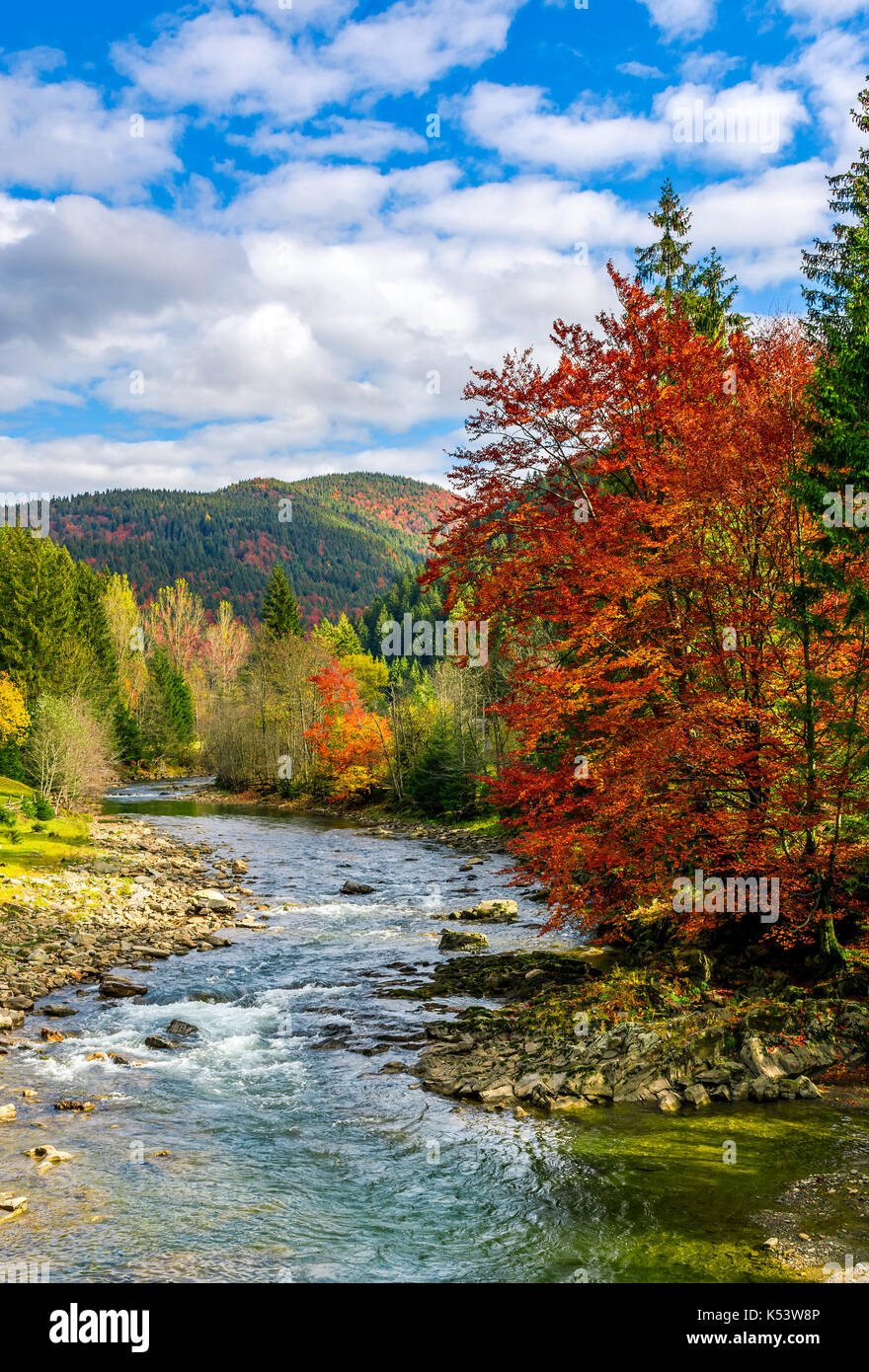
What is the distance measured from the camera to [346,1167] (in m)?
9.83

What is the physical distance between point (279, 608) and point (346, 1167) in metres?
72.3

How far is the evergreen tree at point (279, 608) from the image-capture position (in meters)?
78.6

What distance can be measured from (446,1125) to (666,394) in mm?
11521

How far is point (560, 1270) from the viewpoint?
745cm

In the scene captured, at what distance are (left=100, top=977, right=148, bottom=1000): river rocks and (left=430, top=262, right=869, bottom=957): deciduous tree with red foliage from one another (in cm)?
875

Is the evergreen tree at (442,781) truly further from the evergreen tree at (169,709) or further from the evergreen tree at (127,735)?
the evergreen tree at (169,709)

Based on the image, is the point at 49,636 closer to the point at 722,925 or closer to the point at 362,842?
the point at 362,842

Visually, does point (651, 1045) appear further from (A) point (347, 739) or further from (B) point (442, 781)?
(A) point (347, 739)

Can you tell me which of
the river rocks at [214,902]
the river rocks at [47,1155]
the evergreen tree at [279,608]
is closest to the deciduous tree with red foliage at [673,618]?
the river rocks at [47,1155]

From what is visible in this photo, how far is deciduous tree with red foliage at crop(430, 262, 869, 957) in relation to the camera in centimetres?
1207

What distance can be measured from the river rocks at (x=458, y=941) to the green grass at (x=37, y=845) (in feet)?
39.1

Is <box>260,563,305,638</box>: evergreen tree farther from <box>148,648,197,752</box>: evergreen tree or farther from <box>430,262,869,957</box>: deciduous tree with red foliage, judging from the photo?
<box>430,262,869,957</box>: deciduous tree with red foliage

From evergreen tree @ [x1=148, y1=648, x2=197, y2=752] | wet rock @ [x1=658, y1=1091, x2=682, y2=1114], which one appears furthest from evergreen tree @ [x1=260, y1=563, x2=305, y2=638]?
wet rock @ [x1=658, y1=1091, x2=682, y2=1114]

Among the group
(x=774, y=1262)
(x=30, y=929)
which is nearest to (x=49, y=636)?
(x=30, y=929)
